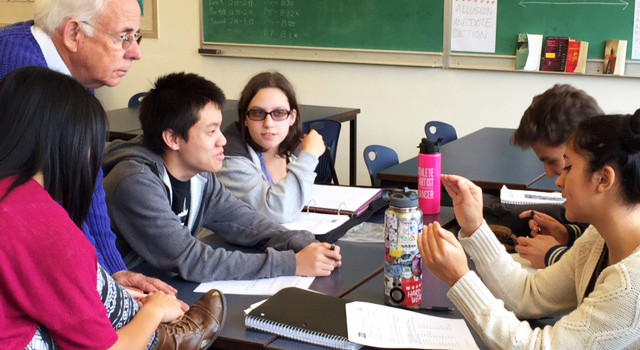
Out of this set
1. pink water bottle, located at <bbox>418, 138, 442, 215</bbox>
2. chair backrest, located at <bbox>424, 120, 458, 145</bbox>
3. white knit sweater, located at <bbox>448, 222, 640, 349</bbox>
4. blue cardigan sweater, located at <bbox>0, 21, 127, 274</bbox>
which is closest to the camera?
white knit sweater, located at <bbox>448, 222, 640, 349</bbox>

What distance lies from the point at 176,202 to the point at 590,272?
3.92 feet

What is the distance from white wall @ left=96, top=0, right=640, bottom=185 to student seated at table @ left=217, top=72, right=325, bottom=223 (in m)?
2.73

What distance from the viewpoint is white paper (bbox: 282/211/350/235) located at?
2518mm

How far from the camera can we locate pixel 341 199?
282 cm

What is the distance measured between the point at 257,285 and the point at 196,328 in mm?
339

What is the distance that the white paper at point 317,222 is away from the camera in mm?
2518

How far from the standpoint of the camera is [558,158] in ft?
8.04

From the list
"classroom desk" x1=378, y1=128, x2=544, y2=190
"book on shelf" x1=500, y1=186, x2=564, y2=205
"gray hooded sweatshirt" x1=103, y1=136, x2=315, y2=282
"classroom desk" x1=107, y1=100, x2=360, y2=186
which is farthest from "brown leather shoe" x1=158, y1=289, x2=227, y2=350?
"classroom desk" x1=107, y1=100, x2=360, y2=186

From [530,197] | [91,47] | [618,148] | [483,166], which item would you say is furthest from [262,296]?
[483,166]

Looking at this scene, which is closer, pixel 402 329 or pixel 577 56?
pixel 402 329

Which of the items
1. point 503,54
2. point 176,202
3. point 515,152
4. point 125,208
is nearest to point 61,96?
point 125,208

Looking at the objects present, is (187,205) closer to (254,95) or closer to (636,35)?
(254,95)

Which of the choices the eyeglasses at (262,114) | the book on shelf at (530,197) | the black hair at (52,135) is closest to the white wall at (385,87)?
the book on shelf at (530,197)

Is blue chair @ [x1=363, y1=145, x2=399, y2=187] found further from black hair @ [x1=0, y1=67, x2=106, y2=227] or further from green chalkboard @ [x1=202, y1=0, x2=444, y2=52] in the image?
black hair @ [x1=0, y1=67, x2=106, y2=227]
